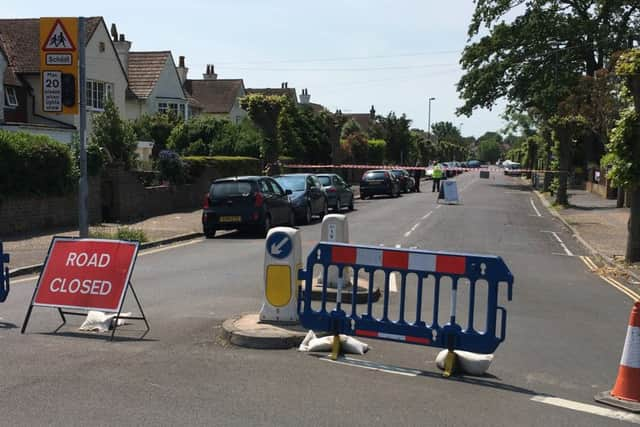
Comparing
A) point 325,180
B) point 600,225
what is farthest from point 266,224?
point 600,225

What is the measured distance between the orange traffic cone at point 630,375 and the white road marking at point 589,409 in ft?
0.47

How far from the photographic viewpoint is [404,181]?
45188 mm

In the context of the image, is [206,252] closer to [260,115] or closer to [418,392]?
[418,392]

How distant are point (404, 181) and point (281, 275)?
37869 mm

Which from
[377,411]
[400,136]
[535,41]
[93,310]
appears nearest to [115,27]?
[535,41]

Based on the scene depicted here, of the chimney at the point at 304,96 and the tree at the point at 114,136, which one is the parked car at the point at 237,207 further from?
the chimney at the point at 304,96

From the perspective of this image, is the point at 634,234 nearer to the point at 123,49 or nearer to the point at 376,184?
the point at 376,184

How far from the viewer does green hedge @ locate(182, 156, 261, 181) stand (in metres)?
27.3

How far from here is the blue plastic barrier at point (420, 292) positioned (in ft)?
21.3

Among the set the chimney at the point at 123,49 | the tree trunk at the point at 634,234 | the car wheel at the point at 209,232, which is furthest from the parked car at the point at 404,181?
the tree trunk at the point at 634,234

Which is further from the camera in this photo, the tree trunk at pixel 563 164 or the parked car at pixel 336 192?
the tree trunk at pixel 563 164

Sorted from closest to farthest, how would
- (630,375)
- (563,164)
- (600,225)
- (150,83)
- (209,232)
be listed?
(630,375) → (209,232) → (600,225) → (563,164) → (150,83)

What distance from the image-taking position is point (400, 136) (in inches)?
2904

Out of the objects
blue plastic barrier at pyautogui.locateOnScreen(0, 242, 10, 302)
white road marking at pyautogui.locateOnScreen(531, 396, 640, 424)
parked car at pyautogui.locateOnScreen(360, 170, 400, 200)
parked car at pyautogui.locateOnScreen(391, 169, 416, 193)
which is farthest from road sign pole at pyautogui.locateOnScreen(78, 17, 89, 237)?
parked car at pyautogui.locateOnScreen(391, 169, 416, 193)
